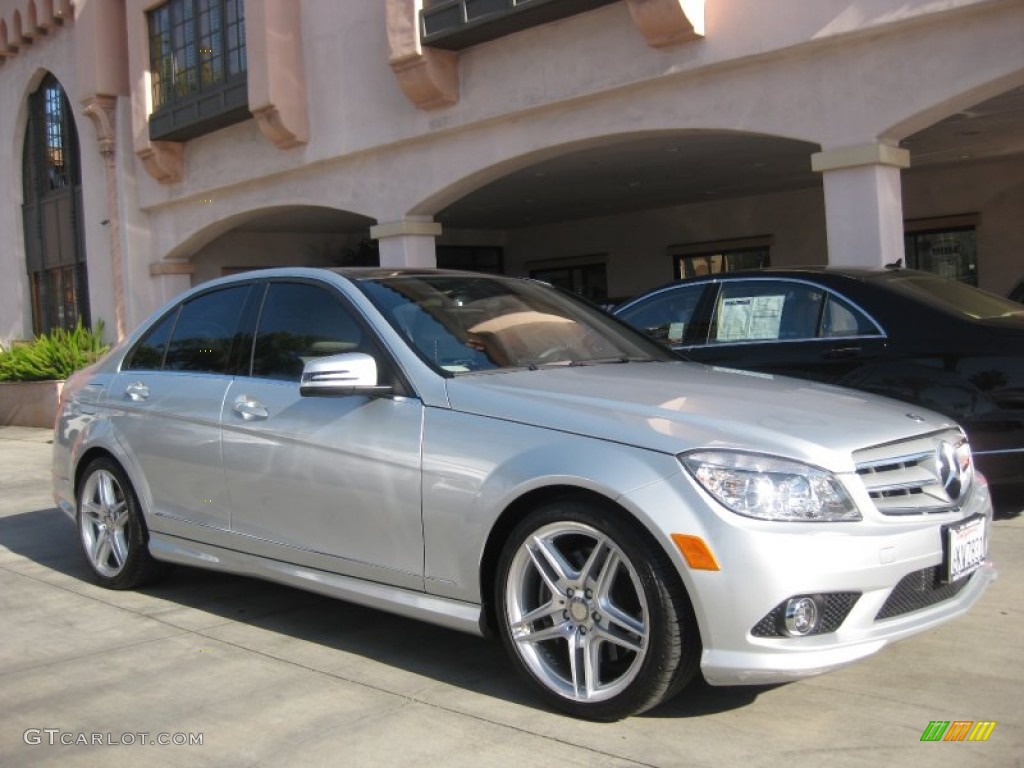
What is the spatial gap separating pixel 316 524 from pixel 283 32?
1206 centimetres

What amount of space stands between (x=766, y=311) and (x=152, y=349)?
148 inches

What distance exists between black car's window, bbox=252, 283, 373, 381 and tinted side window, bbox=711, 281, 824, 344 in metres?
3.15

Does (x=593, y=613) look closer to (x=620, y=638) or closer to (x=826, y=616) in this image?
(x=620, y=638)

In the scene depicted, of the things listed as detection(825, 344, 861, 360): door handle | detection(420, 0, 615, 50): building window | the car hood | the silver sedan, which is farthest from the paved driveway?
detection(420, 0, 615, 50): building window

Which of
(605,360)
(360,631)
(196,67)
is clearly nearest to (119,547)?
(360,631)

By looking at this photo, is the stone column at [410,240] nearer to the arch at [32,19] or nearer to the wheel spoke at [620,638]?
the wheel spoke at [620,638]

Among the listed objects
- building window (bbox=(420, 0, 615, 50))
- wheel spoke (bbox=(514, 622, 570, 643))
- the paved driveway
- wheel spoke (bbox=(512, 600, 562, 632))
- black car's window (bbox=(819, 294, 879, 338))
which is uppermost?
building window (bbox=(420, 0, 615, 50))

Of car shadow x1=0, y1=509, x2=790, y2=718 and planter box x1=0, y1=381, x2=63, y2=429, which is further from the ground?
planter box x1=0, y1=381, x2=63, y2=429

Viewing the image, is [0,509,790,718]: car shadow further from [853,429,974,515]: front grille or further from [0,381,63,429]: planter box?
[0,381,63,429]: planter box

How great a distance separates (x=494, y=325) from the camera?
15.2 ft

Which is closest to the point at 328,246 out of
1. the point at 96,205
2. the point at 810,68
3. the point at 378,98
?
the point at 96,205

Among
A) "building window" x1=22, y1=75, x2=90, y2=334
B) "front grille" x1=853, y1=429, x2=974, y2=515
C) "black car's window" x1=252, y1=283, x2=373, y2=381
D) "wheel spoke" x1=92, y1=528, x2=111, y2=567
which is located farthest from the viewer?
"building window" x1=22, y1=75, x2=90, y2=334

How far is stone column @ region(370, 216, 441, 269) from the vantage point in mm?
13977

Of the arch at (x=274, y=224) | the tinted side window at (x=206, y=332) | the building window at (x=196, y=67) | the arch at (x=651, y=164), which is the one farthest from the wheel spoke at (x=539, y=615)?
the building window at (x=196, y=67)
